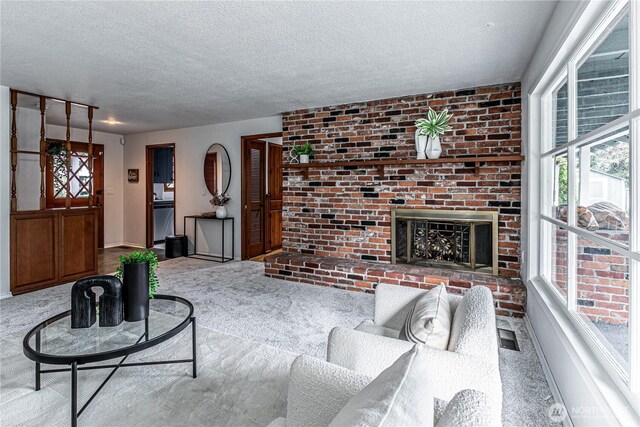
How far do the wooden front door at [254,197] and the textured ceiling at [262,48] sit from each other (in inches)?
63.0

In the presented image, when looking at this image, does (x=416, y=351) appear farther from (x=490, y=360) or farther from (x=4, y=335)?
(x=4, y=335)

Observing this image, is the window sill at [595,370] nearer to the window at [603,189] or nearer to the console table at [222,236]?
the window at [603,189]

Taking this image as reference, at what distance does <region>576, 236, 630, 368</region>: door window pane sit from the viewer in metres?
1.43

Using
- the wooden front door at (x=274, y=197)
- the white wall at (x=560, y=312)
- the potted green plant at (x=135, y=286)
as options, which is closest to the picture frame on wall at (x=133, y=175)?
the wooden front door at (x=274, y=197)

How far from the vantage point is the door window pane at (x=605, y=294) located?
4.70 ft

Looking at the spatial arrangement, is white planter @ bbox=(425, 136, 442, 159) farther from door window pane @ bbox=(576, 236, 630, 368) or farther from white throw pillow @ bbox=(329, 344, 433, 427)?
white throw pillow @ bbox=(329, 344, 433, 427)

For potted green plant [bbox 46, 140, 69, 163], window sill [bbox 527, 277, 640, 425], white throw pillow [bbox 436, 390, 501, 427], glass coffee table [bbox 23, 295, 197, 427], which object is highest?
potted green plant [bbox 46, 140, 69, 163]

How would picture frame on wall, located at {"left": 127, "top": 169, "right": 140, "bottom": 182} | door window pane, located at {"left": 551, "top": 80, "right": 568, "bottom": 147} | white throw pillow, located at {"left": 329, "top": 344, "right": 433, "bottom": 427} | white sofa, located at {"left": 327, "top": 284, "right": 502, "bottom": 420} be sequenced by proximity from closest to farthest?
white throw pillow, located at {"left": 329, "top": 344, "right": 433, "bottom": 427} → white sofa, located at {"left": 327, "top": 284, "right": 502, "bottom": 420} → door window pane, located at {"left": 551, "top": 80, "right": 568, "bottom": 147} → picture frame on wall, located at {"left": 127, "top": 169, "right": 140, "bottom": 182}

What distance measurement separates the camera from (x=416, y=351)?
3.02 feet

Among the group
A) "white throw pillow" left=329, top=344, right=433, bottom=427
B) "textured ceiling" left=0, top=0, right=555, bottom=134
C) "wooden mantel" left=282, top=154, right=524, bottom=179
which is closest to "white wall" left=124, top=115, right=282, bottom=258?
"wooden mantel" left=282, top=154, right=524, bottom=179

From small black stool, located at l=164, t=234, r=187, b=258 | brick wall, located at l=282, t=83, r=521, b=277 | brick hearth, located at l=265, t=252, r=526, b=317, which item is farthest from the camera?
small black stool, located at l=164, t=234, r=187, b=258

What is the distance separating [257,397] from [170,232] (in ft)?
21.8

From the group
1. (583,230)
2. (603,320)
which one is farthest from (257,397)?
(583,230)

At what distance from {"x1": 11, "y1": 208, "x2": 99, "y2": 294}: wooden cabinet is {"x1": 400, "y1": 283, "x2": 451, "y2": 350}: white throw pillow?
4395 millimetres
